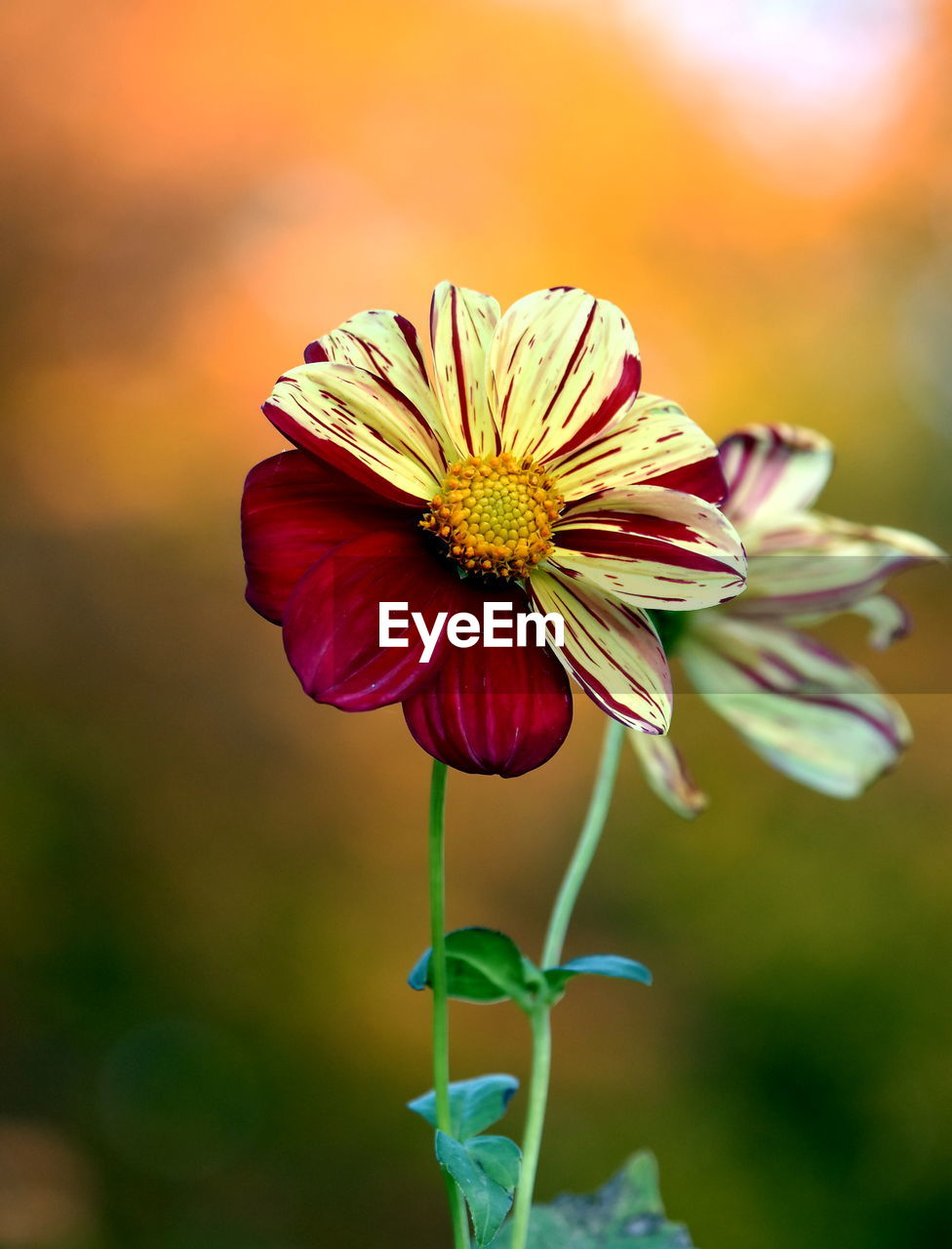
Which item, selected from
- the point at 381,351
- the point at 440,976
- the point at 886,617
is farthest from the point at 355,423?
the point at 886,617

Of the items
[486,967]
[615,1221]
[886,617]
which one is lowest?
[615,1221]

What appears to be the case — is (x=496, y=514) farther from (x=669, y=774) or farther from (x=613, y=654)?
(x=669, y=774)

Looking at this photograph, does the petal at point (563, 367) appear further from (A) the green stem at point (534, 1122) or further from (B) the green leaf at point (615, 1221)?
(B) the green leaf at point (615, 1221)

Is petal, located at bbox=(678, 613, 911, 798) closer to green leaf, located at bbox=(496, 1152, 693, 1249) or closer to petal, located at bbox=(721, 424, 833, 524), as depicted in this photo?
petal, located at bbox=(721, 424, 833, 524)

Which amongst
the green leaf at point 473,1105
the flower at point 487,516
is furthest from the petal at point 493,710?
the green leaf at point 473,1105

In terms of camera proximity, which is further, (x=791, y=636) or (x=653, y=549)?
(x=791, y=636)

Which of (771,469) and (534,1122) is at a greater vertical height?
(771,469)

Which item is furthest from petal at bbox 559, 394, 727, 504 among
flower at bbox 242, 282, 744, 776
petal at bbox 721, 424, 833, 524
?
petal at bbox 721, 424, 833, 524

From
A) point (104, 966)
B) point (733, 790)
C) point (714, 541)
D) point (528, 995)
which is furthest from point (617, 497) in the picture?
point (104, 966)
